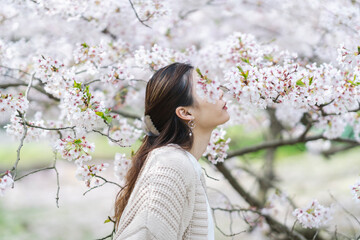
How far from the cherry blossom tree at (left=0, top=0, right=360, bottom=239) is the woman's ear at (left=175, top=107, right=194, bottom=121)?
157mm

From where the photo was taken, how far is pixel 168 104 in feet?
5.55

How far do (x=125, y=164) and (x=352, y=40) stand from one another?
1.52m

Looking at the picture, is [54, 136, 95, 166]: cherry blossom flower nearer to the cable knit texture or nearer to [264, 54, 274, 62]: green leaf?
the cable knit texture

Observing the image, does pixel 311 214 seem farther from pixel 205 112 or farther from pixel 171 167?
pixel 171 167

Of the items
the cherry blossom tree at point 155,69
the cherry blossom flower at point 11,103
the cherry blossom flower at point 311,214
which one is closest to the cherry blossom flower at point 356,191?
the cherry blossom tree at point 155,69

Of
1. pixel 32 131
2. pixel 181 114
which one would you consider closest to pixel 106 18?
pixel 32 131

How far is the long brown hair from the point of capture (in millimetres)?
1687

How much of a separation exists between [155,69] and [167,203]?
0.96m

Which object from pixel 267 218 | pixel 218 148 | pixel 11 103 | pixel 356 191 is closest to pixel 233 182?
pixel 267 218

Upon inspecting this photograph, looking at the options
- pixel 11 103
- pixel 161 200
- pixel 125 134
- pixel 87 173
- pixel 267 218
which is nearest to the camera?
pixel 161 200

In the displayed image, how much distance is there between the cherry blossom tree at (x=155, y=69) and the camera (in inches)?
69.2

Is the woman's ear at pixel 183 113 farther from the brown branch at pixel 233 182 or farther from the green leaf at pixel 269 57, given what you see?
the brown branch at pixel 233 182

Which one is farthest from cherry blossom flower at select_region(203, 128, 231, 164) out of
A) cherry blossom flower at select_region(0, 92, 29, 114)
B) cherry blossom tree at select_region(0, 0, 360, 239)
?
cherry blossom flower at select_region(0, 92, 29, 114)

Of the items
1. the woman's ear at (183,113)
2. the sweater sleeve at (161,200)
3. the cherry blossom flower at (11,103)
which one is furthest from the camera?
the cherry blossom flower at (11,103)
